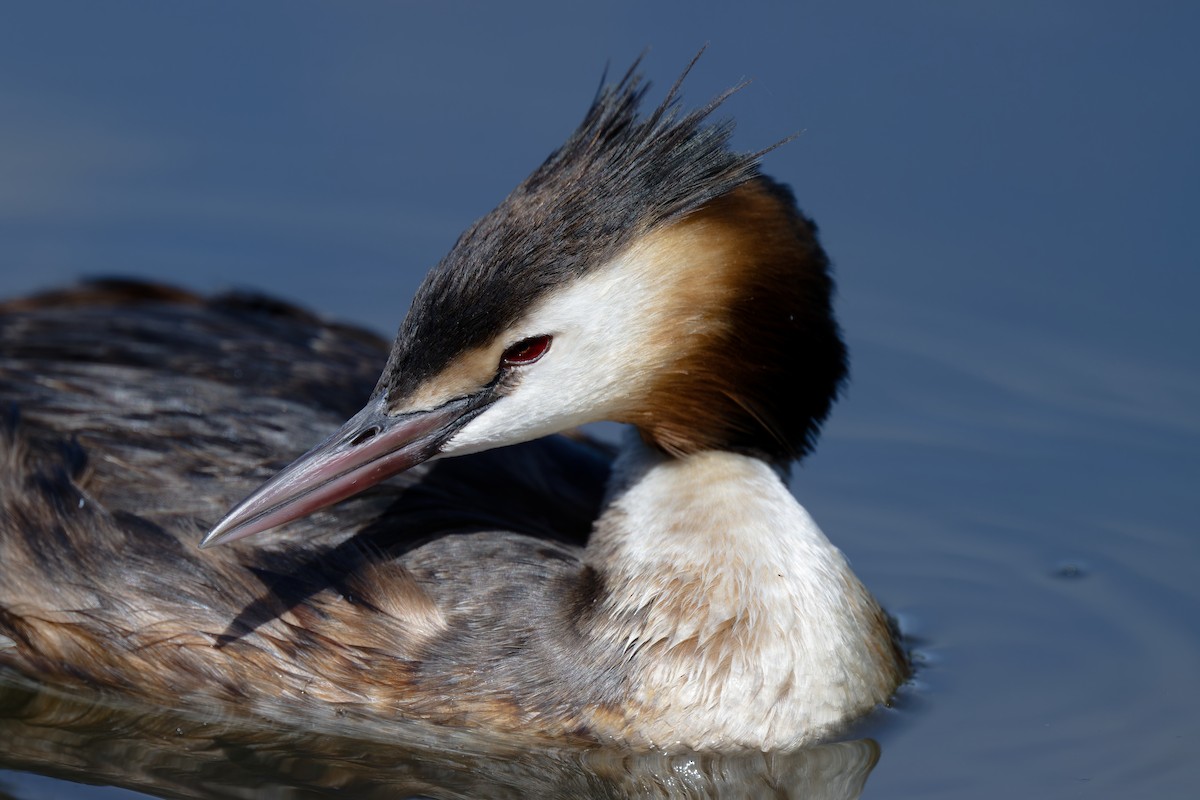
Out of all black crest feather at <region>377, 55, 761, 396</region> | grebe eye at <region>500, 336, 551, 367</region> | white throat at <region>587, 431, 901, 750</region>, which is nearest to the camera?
black crest feather at <region>377, 55, 761, 396</region>

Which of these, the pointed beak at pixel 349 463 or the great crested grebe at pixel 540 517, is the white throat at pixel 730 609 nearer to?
the great crested grebe at pixel 540 517

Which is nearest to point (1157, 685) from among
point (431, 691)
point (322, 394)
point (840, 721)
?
point (840, 721)

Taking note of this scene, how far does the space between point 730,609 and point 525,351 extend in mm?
1134

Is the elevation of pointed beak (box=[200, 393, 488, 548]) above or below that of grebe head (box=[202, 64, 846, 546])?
below

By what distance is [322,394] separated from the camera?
24.8 ft

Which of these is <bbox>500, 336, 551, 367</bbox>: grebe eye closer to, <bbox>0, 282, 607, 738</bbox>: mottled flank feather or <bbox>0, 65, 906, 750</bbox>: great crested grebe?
<bbox>0, 65, 906, 750</bbox>: great crested grebe

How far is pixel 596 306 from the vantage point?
6320mm

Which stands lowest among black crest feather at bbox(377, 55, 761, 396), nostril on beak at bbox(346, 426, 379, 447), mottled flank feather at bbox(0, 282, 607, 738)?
mottled flank feather at bbox(0, 282, 607, 738)

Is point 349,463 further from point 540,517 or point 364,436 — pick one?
point 540,517

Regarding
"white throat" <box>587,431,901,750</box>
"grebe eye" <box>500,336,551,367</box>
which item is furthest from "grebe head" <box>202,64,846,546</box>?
"white throat" <box>587,431,901,750</box>

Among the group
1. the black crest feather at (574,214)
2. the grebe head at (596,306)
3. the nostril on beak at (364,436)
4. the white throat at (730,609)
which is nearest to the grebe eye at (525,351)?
the grebe head at (596,306)

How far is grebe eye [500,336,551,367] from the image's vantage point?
6.32 meters

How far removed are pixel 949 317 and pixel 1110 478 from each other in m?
1.33

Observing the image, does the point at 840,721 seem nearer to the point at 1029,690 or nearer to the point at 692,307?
the point at 1029,690
